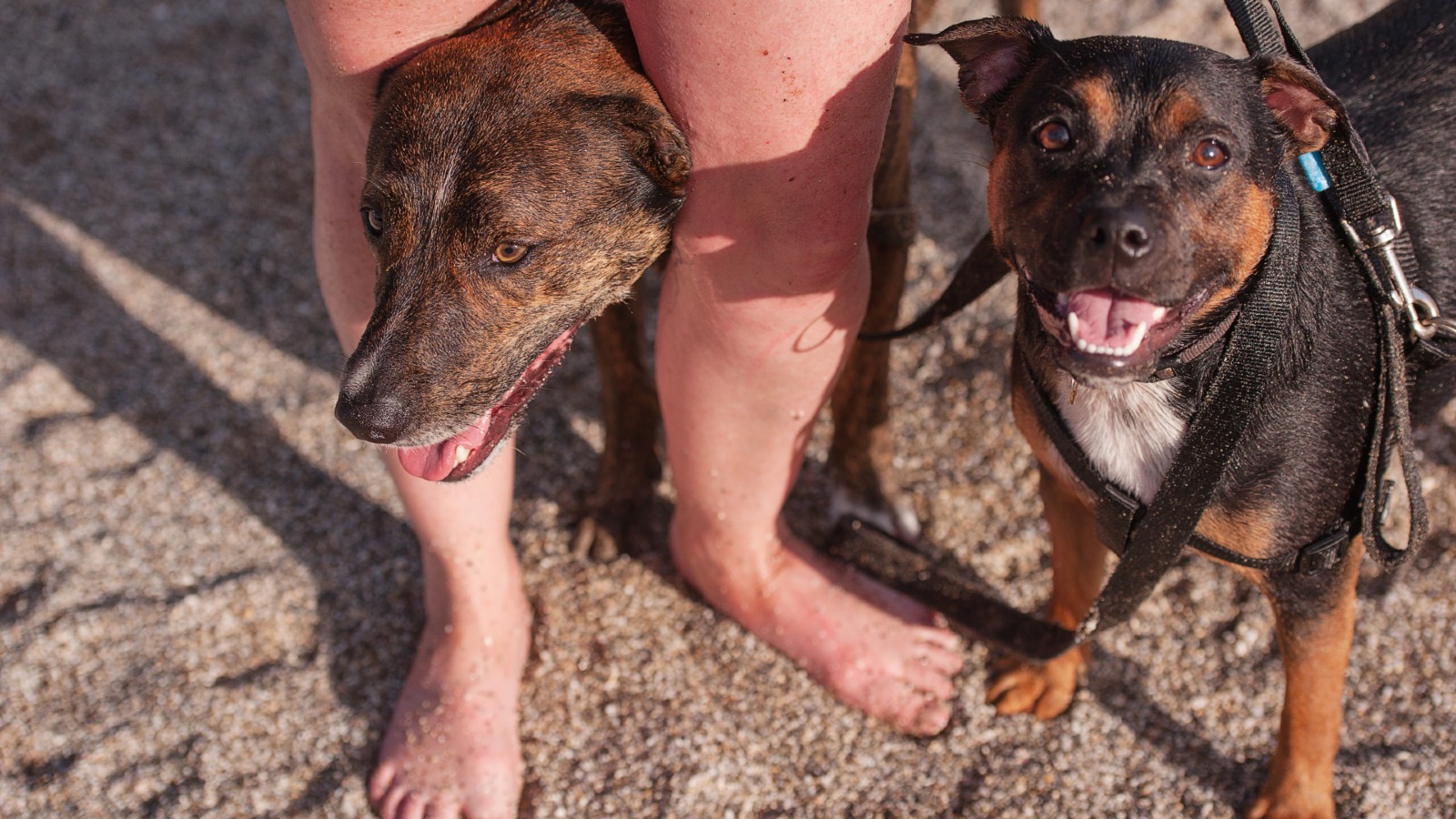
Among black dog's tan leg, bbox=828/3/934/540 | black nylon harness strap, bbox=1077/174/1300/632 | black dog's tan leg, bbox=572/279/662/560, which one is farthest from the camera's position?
black dog's tan leg, bbox=572/279/662/560

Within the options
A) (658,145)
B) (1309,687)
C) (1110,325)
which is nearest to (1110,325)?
(1110,325)

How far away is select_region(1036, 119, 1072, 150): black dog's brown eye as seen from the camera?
2.27m

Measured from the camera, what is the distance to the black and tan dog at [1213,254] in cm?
220

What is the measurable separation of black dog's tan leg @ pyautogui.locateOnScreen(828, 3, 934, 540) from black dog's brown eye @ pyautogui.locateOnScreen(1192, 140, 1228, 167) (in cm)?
84

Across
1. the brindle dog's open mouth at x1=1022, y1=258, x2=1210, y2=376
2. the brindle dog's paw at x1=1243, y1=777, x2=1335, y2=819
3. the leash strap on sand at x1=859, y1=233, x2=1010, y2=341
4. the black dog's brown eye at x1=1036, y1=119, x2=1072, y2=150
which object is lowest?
the brindle dog's paw at x1=1243, y1=777, x2=1335, y2=819

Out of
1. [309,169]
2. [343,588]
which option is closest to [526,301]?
[343,588]

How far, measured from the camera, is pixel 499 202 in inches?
93.4

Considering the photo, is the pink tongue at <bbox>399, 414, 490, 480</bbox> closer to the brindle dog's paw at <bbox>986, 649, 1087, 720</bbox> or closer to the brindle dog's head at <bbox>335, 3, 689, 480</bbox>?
the brindle dog's head at <bbox>335, 3, 689, 480</bbox>

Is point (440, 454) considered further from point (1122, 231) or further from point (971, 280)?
point (1122, 231)

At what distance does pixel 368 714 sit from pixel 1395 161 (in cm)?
309

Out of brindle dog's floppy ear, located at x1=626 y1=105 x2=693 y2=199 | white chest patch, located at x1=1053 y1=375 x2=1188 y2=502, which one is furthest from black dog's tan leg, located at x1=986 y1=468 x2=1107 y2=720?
brindle dog's floppy ear, located at x1=626 y1=105 x2=693 y2=199

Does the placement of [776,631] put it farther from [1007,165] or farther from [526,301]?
[1007,165]

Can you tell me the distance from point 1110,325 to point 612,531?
76.2 inches

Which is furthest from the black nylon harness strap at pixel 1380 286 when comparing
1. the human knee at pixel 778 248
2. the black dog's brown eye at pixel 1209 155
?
the human knee at pixel 778 248
